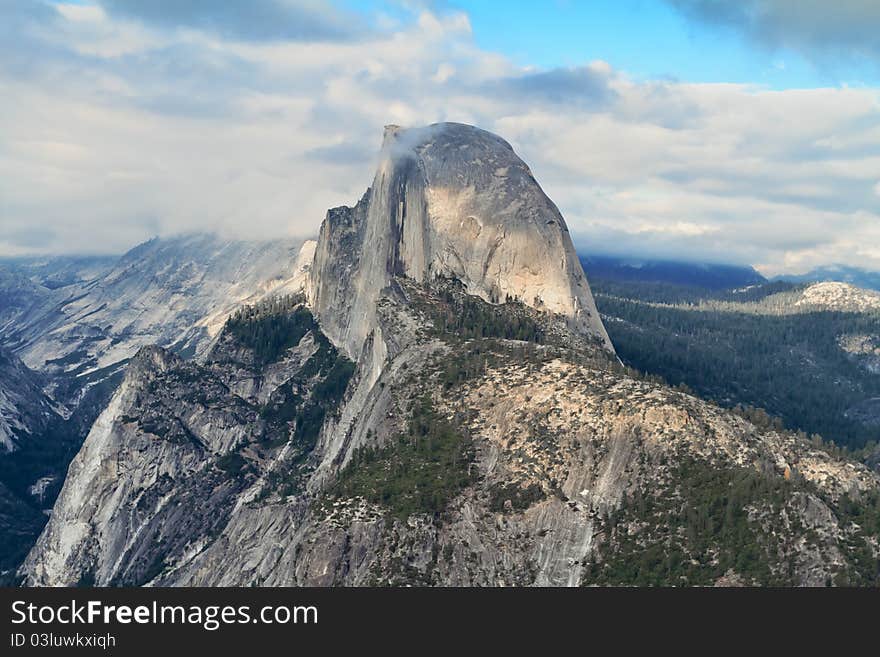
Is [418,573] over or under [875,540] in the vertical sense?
under

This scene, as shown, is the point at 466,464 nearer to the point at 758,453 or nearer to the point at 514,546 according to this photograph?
A: the point at 514,546

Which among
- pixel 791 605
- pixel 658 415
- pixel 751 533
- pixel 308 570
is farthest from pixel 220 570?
pixel 791 605

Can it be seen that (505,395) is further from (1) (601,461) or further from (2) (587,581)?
(2) (587,581)

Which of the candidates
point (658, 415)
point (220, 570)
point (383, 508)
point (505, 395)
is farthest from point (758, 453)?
point (220, 570)

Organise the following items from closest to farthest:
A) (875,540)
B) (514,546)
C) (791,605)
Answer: (791,605)
(875,540)
(514,546)

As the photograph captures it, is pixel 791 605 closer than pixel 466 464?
Yes

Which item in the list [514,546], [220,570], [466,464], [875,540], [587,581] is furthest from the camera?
[220,570]

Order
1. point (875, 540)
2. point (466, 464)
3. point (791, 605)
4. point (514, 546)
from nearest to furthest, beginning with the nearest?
point (791, 605) < point (875, 540) < point (514, 546) < point (466, 464)

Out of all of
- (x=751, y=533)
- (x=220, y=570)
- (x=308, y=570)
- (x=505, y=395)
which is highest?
(x=505, y=395)

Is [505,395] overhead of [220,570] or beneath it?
overhead
